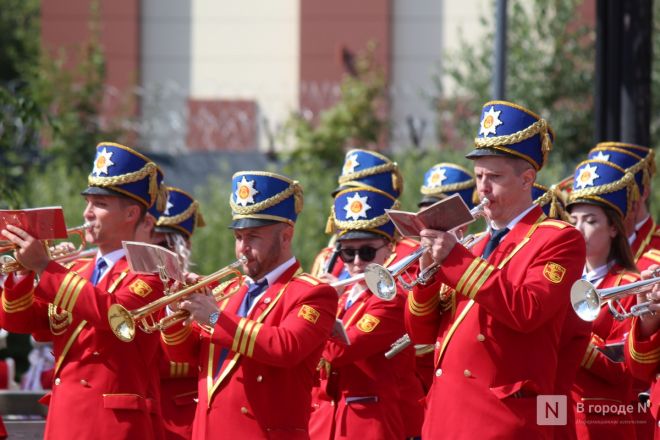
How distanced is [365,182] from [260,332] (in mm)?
3025

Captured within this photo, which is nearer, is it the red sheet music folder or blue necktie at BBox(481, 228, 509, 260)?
blue necktie at BBox(481, 228, 509, 260)

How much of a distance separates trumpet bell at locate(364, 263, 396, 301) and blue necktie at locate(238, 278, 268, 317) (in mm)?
635

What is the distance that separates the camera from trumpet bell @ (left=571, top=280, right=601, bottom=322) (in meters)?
6.32

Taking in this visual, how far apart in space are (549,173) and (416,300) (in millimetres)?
10081

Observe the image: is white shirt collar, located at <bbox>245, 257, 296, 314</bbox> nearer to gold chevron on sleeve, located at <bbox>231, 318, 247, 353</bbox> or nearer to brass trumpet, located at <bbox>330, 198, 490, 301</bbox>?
gold chevron on sleeve, located at <bbox>231, 318, 247, 353</bbox>

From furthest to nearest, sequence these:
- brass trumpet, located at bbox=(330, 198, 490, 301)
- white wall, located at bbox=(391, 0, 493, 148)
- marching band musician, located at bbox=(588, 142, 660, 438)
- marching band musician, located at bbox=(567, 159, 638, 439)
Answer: white wall, located at bbox=(391, 0, 493, 148) → marching band musician, located at bbox=(588, 142, 660, 438) → marching band musician, located at bbox=(567, 159, 638, 439) → brass trumpet, located at bbox=(330, 198, 490, 301)

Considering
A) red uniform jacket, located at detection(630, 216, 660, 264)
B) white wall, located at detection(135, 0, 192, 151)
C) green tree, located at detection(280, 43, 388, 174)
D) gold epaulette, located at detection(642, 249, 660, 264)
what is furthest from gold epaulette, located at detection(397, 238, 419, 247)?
white wall, located at detection(135, 0, 192, 151)

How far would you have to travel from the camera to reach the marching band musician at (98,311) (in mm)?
7058

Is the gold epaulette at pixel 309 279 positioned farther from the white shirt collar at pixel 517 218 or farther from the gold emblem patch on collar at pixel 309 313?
the white shirt collar at pixel 517 218

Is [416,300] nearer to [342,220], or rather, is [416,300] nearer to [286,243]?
[286,243]

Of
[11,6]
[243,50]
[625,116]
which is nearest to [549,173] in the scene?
[625,116]

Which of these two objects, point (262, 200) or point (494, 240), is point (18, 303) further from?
point (494, 240)

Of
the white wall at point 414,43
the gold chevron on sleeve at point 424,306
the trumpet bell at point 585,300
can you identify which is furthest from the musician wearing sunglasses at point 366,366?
the white wall at point 414,43

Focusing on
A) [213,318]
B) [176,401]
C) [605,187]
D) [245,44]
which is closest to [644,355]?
[605,187]
